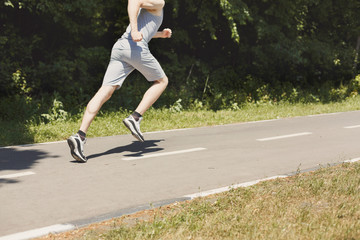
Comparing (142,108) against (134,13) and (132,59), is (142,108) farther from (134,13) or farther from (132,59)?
(134,13)

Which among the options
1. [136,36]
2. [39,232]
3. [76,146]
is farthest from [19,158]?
[39,232]

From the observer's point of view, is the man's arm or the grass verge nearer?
the grass verge

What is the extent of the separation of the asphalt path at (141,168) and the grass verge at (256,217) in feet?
1.14

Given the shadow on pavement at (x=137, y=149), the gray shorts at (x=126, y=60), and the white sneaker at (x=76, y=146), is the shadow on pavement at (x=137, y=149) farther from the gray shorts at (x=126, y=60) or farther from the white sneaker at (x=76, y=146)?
the gray shorts at (x=126, y=60)

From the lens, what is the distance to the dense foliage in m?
12.3

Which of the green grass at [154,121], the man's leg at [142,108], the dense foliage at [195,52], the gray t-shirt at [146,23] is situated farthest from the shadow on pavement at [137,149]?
the dense foliage at [195,52]

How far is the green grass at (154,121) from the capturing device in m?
8.60

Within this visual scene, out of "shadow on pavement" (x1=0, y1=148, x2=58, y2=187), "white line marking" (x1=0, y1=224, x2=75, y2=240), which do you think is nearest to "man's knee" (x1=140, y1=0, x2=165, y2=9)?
"shadow on pavement" (x1=0, y1=148, x2=58, y2=187)

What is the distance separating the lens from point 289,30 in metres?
17.2

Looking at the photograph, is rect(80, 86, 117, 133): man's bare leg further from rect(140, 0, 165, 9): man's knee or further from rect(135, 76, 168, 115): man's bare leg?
rect(140, 0, 165, 9): man's knee

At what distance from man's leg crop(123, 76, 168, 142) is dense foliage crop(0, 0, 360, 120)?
14.8 feet

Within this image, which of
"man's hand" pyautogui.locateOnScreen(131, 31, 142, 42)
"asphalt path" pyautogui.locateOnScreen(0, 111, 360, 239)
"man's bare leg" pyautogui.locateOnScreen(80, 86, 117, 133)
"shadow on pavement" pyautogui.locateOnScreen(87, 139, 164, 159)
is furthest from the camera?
"shadow on pavement" pyautogui.locateOnScreen(87, 139, 164, 159)

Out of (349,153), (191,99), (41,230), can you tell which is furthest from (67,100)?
(41,230)

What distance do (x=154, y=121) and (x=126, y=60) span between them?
4480 millimetres
